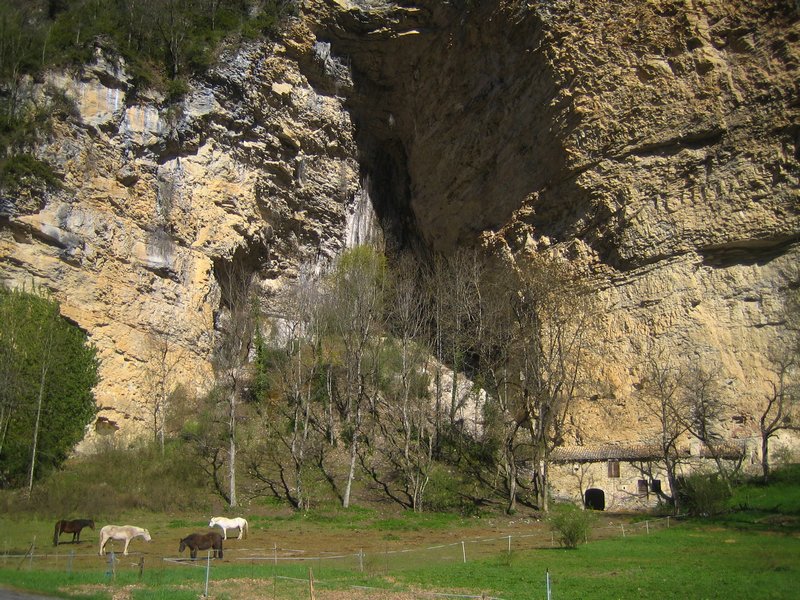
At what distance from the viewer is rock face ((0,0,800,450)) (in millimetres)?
25484

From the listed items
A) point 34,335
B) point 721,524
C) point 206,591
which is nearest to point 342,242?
point 34,335

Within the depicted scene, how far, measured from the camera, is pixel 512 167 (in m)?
31.8

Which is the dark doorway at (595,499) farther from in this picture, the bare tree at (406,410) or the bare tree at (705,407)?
the bare tree at (406,410)

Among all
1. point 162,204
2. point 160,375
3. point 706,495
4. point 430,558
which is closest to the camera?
point 430,558

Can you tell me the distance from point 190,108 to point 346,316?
12.1m

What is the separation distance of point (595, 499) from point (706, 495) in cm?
664

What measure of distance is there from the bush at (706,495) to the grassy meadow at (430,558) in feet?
1.44

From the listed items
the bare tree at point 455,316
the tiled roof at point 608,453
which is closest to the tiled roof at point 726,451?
the tiled roof at point 608,453

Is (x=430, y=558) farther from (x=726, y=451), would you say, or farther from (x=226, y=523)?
(x=726, y=451)

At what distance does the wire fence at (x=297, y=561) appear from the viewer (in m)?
12.6

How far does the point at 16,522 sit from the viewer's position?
19.1 metres

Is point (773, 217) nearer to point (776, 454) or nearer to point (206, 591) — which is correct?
point (776, 454)

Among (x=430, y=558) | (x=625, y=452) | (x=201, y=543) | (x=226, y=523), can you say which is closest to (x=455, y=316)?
(x=625, y=452)

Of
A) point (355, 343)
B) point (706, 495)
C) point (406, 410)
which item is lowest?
point (706, 495)
